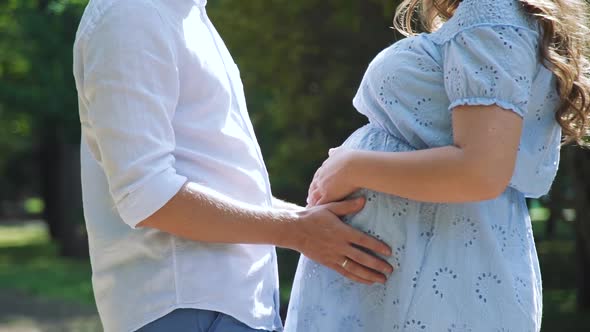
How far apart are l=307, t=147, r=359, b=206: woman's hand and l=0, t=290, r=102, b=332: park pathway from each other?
10.1m

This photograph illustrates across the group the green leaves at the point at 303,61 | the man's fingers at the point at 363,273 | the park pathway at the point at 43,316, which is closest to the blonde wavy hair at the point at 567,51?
the man's fingers at the point at 363,273

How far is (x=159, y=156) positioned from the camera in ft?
7.64

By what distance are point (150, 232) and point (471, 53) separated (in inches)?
35.2

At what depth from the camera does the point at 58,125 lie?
2100cm

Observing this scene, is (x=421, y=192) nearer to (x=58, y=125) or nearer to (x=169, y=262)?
(x=169, y=262)

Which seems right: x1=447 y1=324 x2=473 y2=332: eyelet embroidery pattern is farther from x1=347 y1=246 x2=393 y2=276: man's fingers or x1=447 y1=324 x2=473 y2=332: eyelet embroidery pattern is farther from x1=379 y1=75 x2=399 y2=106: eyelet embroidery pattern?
x1=379 y1=75 x2=399 y2=106: eyelet embroidery pattern

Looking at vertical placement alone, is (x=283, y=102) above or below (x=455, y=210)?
below

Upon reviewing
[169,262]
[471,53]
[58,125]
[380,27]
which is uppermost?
[471,53]

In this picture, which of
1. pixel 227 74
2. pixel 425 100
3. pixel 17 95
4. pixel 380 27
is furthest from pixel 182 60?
pixel 17 95

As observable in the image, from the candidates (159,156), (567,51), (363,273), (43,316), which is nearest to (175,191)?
(159,156)

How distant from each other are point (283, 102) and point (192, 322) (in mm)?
10969

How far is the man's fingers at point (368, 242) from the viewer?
2.43 metres

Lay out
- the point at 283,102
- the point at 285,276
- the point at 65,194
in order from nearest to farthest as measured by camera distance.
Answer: the point at 283,102
the point at 285,276
the point at 65,194

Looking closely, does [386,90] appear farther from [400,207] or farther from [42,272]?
[42,272]
